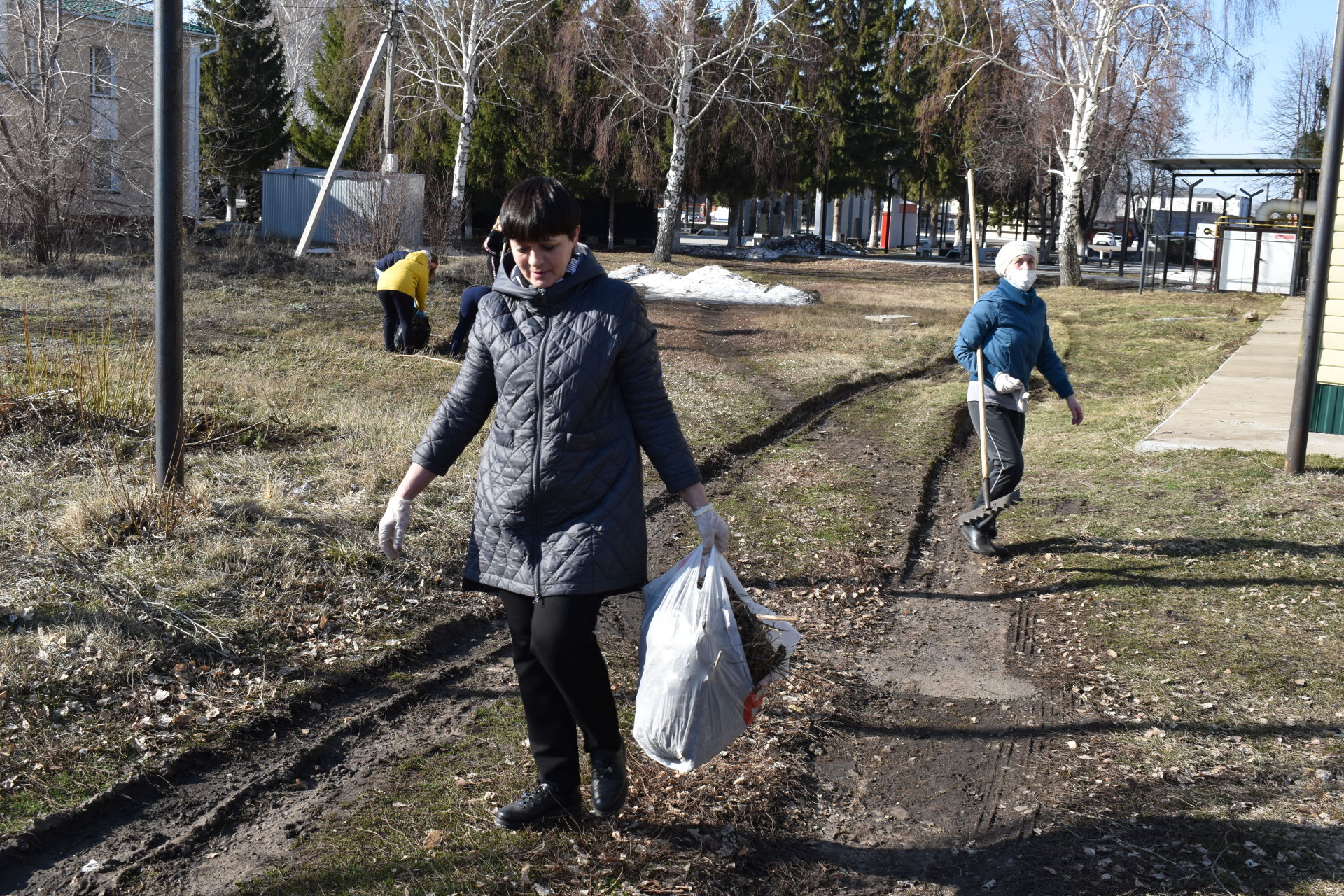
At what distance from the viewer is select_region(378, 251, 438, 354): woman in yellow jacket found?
11.4 meters

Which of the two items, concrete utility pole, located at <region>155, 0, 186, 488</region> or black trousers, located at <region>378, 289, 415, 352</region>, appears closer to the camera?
concrete utility pole, located at <region>155, 0, 186, 488</region>

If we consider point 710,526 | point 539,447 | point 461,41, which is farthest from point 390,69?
point 710,526

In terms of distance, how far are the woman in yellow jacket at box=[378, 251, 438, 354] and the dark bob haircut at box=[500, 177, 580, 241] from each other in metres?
8.77

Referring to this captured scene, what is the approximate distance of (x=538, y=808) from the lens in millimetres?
3217

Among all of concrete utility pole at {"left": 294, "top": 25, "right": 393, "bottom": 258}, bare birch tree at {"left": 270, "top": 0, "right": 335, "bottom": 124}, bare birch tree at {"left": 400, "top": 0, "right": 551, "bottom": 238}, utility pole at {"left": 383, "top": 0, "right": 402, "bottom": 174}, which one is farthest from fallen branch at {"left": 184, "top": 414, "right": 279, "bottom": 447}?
bare birch tree at {"left": 270, "top": 0, "right": 335, "bottom": 124}

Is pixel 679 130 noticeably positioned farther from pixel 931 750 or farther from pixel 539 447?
pixel 539 447

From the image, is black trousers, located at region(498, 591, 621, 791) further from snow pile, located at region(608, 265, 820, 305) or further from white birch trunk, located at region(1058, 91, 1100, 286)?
white birch trunk, located at region(1058, 91, 1100, 286)

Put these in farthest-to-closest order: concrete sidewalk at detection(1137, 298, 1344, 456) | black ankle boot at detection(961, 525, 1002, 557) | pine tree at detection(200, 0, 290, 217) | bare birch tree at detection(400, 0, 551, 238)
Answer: pine tree at detection(200, 0, 290, 217) → bare birch tree at detection(400, 0, 551, 238) → concrete sidewalk at detection(1137, 298, 1344, 456) → black ankle boot at detection(961, 525, 1002, 557)

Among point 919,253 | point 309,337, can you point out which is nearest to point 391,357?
point 309,337

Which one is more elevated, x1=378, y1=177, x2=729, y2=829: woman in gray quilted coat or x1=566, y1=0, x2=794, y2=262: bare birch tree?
x1=566, y1=0, x2=794, y2=262: bare birch tree

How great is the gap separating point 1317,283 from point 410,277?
8000mm

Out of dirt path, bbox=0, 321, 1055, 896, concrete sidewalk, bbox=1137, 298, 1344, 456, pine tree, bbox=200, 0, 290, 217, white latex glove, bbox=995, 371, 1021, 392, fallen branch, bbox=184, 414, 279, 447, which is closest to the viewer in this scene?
dirt path, bbox=0, 321, 1055, 896

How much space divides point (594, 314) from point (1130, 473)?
615 centimetres

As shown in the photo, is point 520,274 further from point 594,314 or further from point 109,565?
point 109,565
